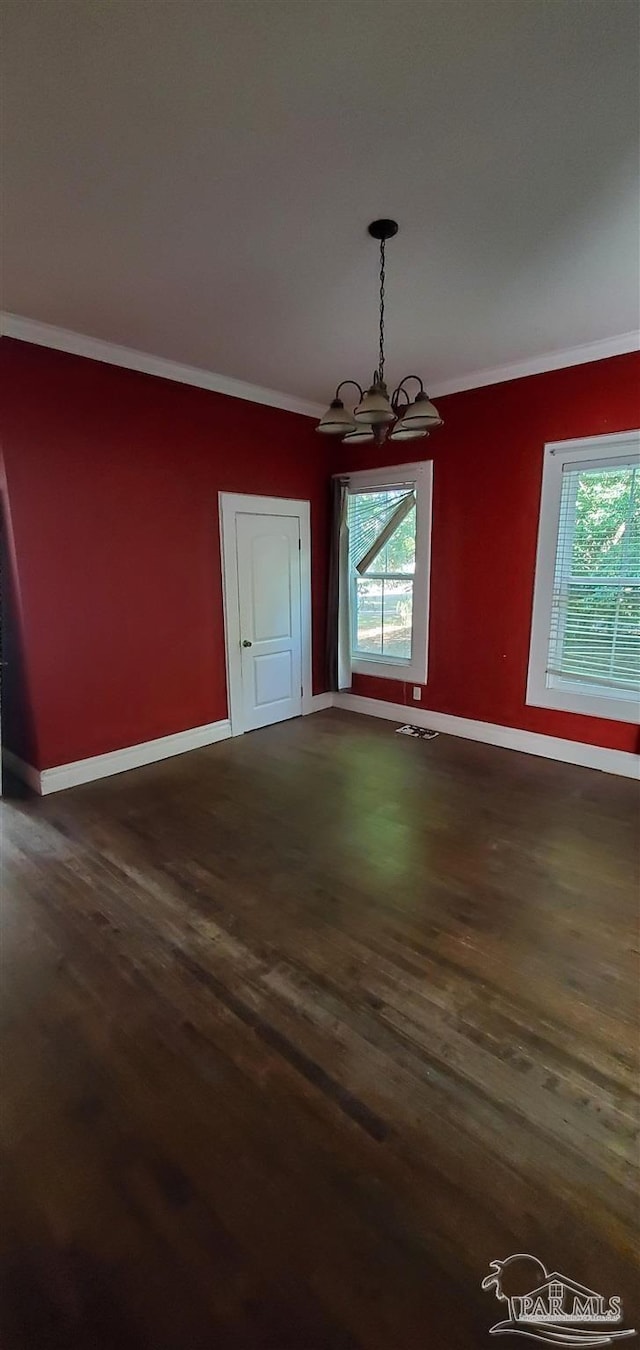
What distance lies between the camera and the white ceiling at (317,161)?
4.60ft

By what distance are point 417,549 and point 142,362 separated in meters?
2.42

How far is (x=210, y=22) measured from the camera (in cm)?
136

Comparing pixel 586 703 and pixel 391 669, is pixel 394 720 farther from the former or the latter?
pixel 586 703

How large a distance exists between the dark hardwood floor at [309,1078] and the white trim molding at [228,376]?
9.16 ft

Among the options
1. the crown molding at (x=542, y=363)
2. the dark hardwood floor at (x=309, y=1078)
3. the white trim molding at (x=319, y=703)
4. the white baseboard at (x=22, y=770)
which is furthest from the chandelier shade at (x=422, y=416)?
the white trim molding at (x=319, y=703)

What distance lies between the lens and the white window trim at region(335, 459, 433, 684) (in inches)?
177

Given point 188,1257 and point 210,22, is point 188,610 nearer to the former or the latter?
point 210,22

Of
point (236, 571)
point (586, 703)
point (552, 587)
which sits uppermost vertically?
point (236, 571)

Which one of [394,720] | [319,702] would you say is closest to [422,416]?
[394,720]

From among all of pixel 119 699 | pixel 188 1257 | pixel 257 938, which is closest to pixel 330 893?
pixel 257 938

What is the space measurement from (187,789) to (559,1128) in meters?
2.63

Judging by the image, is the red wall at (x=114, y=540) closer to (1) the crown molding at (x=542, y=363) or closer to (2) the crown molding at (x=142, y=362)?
(2) the crown molding at (x=142, y=362)

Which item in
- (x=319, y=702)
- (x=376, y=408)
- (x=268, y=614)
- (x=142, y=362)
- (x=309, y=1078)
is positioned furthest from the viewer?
(x=319, y=702)

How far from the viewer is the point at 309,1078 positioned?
1610mm
